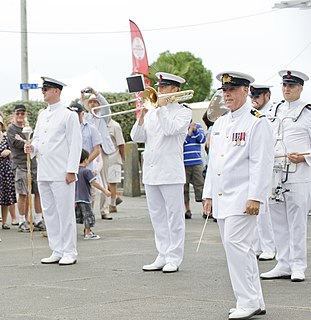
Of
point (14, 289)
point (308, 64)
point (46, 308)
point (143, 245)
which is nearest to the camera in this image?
point (46, 308)

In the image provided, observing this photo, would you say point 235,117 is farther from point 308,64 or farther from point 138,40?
point 138,40

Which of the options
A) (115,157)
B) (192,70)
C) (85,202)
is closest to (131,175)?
(115,157)

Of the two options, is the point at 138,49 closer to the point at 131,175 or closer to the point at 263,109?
the point at 131,175

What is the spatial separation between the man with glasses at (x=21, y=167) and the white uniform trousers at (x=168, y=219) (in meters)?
4.78

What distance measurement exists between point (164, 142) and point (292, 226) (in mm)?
1657

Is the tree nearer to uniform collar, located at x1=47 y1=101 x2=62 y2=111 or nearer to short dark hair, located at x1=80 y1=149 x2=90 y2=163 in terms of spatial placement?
short dark hair, located at x1=80 y1=149 x2=90 y2=163

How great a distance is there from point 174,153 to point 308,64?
14301mm

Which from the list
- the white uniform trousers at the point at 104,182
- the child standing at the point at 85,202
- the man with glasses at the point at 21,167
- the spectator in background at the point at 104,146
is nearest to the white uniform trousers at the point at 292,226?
the child standing at the point at 85,202

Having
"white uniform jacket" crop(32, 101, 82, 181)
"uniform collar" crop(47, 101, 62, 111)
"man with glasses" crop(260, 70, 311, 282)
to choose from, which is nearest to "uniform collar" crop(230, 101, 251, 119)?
"man with glasses" crop(260, 70, 311, 282)

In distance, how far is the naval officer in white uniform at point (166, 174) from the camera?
10391mm

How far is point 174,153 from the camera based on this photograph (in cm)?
1059

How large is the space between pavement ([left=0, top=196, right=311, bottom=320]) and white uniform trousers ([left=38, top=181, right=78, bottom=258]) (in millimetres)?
268

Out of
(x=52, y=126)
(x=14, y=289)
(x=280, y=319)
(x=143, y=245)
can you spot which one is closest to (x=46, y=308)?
(x=14, y=289)

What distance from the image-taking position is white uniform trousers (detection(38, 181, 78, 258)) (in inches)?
443
